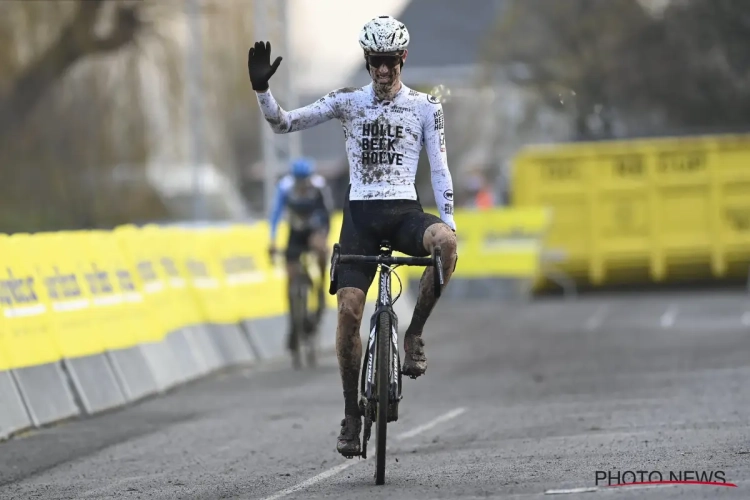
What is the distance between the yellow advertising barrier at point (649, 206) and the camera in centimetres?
2922

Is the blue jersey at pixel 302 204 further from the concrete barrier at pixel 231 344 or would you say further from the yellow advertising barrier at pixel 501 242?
the yellow advertising barrier at pixel 501 242

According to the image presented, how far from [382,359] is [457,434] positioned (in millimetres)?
2576

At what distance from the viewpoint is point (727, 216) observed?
2912cm

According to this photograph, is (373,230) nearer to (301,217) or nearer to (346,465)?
(346,465)

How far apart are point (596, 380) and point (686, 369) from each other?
101 centimetres

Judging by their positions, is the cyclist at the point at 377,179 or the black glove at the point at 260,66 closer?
the black glove at the point at 260,66

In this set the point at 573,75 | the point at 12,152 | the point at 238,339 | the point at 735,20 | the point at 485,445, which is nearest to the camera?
the point at 485,445

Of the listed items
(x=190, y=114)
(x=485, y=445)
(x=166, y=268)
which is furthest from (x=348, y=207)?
(x=190, y=114)

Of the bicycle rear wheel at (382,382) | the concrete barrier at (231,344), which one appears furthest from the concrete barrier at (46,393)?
the concrete barrier at (231,344)

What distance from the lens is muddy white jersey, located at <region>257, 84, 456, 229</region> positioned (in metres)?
8.80

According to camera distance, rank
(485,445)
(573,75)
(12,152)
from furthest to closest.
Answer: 1. (573,75)
2. (12,152)
3. (485,445)

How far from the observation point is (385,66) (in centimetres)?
873

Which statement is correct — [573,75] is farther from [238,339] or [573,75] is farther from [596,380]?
[596,380]

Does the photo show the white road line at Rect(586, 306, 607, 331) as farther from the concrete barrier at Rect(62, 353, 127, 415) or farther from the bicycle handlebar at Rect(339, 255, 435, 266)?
the bicycle handlebar at Rect(339, 255, 435, 266)
